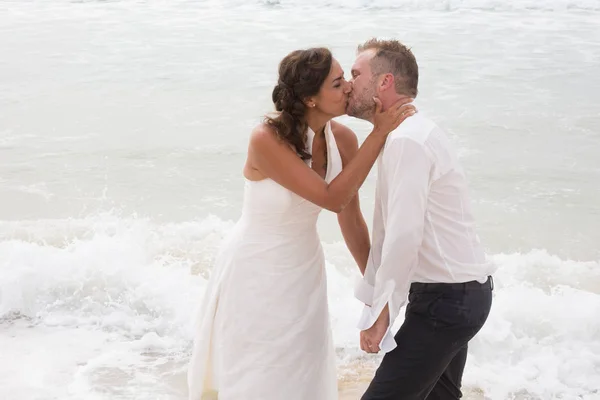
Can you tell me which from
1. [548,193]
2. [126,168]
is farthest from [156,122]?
[548,193]

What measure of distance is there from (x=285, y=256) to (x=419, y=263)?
0.62 metres

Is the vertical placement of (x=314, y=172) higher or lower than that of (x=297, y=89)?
lower

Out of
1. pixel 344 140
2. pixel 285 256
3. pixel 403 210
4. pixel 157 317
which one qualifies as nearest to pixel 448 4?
Answer: pixel 157 317

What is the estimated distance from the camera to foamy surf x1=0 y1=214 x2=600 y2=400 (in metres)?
4.61

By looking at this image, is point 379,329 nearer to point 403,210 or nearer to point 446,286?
point 446,286

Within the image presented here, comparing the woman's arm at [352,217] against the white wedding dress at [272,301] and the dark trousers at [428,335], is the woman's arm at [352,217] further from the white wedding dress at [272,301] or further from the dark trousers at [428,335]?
the dark trousers at [428,335]

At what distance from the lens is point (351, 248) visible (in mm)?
3516

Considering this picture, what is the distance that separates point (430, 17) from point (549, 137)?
28.3 feet

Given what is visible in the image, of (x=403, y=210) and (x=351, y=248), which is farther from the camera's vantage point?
(x=351, y=248)

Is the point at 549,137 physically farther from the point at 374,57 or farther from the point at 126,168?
the point at 374,57

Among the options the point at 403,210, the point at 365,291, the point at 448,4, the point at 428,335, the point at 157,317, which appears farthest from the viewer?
the point at 448,4

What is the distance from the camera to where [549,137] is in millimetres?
9953

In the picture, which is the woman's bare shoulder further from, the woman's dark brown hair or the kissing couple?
the woman's dark brown hair

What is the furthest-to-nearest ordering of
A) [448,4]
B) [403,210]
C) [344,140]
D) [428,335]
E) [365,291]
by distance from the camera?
[448,4] < [344,140] < [365,291] < [428,335] < [403,210]
